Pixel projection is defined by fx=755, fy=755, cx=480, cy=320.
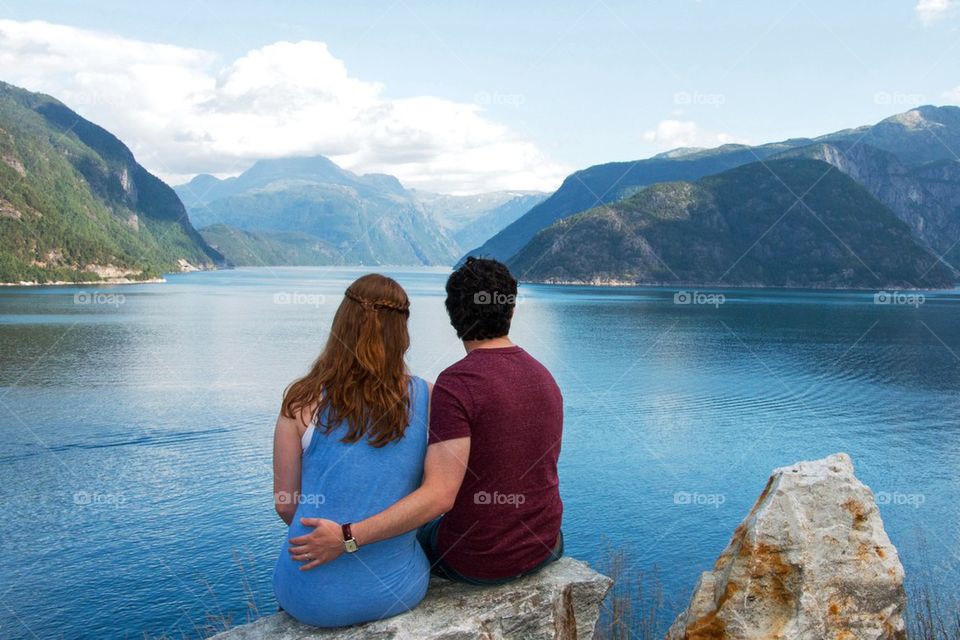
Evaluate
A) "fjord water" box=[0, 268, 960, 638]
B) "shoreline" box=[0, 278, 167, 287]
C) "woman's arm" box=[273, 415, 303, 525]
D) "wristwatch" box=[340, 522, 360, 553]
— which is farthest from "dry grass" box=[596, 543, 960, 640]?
"shoreline" box=[0, 278, 167, 287]

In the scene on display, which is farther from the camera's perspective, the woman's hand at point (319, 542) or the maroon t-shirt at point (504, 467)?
the maroon t-shirt at point (504, 467)

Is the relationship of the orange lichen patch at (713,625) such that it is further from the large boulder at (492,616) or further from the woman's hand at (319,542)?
the woman's hand at (319,542)

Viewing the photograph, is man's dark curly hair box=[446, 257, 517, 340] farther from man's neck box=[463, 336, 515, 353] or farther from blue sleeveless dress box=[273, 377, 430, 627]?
blue sleeveless dress box=[273, 377, 430, 627]

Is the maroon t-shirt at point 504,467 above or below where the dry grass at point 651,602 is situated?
above

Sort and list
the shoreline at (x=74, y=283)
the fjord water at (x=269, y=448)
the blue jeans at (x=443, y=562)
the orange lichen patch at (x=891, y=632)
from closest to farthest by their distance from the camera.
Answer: the blue jeans at (x=443, y=562), the orange lichen patch at (x=891, y=632), the fjord water at (x=269, y=448), the shoreline at (x=74, y=283)

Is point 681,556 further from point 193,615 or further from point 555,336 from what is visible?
point 555,336

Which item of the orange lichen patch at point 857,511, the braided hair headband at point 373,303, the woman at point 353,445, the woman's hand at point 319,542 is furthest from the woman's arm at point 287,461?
the orange lichen patch at point 857,511

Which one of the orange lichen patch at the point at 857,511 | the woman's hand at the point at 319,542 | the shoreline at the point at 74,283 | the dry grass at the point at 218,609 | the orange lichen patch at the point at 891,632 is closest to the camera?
the woman's hand at the point at 319,542

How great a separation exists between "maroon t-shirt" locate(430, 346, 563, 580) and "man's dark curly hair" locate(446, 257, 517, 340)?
0.54 feet

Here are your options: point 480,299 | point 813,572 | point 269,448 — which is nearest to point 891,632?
point 813,572

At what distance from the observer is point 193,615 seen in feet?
54.1

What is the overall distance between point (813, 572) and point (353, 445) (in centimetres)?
323

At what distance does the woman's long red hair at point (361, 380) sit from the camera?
443cm

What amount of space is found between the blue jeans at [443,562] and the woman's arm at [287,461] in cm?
106
